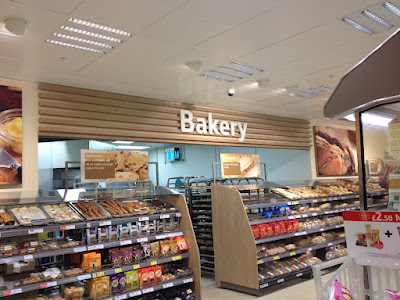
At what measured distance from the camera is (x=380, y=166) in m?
2.46

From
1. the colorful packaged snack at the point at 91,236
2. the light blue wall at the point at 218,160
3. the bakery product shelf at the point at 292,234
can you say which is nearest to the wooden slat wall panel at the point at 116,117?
the colorful packaged snack at the point at 91,236

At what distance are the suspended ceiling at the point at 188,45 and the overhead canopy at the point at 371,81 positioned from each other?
181 cm

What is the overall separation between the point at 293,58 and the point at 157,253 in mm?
3254

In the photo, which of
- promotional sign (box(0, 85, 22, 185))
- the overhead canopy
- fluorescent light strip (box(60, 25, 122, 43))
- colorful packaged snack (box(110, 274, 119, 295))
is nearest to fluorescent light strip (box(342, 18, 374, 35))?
the overhead canopy

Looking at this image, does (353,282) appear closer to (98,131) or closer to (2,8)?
(2,8)

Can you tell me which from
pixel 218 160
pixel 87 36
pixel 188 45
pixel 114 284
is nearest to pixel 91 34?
pixel 87 36

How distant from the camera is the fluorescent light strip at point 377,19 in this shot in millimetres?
4023

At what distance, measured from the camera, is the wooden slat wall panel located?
559cm

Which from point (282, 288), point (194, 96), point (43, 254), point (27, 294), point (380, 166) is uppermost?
point (194, 96)

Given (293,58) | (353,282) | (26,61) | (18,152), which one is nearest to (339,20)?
(293,58)

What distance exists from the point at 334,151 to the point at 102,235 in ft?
26.9

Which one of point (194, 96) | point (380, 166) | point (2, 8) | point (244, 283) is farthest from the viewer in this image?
point (194, 96)

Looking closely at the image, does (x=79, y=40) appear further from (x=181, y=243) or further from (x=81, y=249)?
(x=181, y=243)

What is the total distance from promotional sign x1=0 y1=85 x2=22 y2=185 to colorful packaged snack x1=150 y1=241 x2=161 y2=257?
6.74 ft
